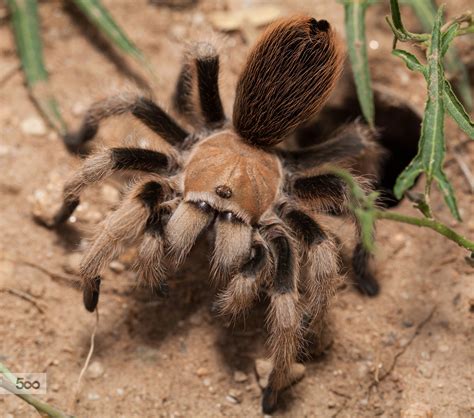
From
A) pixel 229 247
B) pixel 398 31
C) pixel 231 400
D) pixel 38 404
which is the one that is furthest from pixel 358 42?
pixel 38 404

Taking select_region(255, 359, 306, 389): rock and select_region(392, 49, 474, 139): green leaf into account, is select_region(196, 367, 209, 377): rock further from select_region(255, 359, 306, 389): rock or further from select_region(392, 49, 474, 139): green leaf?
select_region(392, 49, 474, 139): green leaf

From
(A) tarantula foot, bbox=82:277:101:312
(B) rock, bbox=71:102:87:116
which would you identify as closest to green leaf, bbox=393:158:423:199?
(A) tarantula foot, bbox=82:277:101:312

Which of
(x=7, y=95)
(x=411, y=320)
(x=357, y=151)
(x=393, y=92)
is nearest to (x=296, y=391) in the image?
(x=411, y=320)

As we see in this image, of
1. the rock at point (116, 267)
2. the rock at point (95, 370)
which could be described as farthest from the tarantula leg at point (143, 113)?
the rock at point (95, 370)

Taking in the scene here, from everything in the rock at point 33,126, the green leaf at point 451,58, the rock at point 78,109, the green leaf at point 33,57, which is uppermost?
the green leaf at point 451,58

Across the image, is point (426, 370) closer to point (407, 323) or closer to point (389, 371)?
point (389, 371)

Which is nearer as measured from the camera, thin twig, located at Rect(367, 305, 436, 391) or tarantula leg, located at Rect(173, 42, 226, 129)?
thin twig, located at Rect(367, 305, 436, 391)

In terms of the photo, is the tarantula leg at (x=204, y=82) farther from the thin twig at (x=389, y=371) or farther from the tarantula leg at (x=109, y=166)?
the thin twig at (x=389, y=371)
